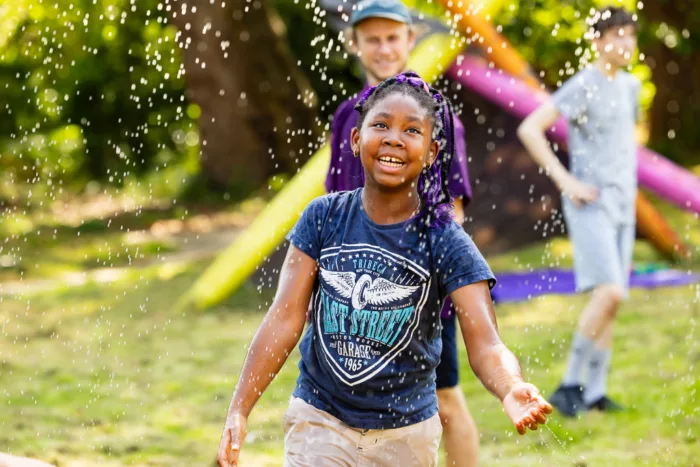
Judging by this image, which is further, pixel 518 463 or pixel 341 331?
pixel 518 463

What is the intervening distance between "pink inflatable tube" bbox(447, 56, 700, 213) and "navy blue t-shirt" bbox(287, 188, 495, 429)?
5807mm

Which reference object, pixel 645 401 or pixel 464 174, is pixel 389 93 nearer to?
pixel 464 174

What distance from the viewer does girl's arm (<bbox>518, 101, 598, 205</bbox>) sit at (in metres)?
5.13

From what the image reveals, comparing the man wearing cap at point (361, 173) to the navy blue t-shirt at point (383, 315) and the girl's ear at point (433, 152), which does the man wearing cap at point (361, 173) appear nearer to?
the girl's ear at point (433, 152)

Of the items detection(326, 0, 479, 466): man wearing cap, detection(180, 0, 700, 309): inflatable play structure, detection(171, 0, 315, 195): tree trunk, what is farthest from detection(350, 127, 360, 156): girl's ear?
detection(171, 0, 315, 195): tree trunk

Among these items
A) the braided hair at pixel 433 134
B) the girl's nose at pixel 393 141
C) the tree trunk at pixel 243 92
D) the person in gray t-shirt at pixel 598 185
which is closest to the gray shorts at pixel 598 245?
the person in gray t-shirt at pixel 598 185

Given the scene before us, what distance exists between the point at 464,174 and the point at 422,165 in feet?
2.94

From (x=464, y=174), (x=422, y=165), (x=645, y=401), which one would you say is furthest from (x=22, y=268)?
(x=422, y=165)

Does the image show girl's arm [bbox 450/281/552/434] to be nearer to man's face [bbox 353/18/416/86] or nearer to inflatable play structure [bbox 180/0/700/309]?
man's face [bbox 353/18/416/86]

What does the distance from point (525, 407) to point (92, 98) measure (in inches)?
728

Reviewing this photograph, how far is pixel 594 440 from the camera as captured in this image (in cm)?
473

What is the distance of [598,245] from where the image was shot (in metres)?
5.12

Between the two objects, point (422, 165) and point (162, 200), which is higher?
point (162, 200)

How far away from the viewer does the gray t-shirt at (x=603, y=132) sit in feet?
17.0
